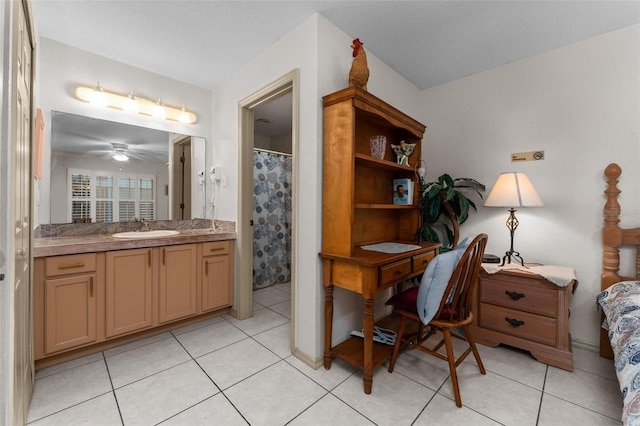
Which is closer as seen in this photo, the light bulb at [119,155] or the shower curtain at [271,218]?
the light bulb at [119,155]

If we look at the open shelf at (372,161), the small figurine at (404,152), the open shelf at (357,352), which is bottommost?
the open shelf at (357,352)

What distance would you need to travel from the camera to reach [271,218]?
3.85 meters

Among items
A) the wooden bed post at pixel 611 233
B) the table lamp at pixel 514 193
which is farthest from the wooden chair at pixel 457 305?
the wooden bed post at pixel 611 233

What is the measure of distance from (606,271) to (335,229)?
2.10 metres

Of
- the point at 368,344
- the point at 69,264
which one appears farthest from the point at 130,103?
the point at 368,344

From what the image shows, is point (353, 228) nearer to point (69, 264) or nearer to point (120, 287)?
point (120, 287)

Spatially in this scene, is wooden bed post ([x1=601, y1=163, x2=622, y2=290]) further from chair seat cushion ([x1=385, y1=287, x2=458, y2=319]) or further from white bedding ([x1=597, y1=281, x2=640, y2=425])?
chair seat cushion ([x1=385, y1=287, x2=458, y2=319])

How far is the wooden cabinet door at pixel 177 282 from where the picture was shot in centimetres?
227

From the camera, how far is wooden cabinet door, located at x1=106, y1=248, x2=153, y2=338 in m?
2.00

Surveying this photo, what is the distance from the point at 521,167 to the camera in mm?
2402

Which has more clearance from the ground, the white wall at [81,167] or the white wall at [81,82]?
the white wall at [81,82]

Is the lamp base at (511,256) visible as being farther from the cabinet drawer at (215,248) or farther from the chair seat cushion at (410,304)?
the cabinet drawer at (215,248)

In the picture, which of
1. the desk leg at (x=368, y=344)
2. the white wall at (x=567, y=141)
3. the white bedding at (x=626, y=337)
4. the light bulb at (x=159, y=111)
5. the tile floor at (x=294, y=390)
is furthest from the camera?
the light bulb at (x=159, y=111)

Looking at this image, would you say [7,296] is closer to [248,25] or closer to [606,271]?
[248,25]
